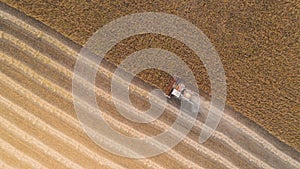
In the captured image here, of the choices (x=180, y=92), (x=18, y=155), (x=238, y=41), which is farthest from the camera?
(x=18, y=155)

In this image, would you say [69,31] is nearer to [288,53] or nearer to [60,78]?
[60,78]

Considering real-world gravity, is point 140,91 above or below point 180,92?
below

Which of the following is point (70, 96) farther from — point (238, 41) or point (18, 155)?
point (238, 41)

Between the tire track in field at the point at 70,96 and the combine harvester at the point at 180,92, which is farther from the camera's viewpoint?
the tire track in field at the point at 70,96

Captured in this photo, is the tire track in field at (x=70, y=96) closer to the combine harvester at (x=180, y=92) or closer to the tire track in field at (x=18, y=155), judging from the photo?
the combine harvester at (x=180, y=92)

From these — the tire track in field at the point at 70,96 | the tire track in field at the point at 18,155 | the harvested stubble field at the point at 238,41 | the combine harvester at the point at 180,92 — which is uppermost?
the harvested stubble field at the point at 238,41

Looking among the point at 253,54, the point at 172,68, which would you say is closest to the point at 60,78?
the point at 172,68

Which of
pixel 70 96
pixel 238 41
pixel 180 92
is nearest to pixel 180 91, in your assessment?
pixel 180 92

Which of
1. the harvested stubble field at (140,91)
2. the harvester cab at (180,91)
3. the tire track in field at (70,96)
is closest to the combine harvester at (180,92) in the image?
the harvester cab at (180,91)

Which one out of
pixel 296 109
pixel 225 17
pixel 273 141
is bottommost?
pixel 273 141
